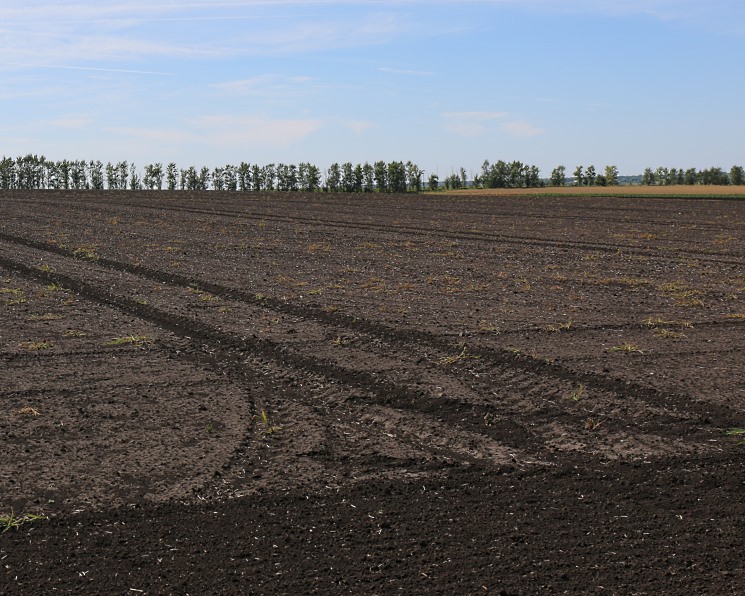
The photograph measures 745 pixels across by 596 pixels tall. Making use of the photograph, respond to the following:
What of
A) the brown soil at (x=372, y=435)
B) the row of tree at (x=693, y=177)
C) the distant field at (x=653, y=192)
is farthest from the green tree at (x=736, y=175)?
the brown soil at (x=372, y=435)

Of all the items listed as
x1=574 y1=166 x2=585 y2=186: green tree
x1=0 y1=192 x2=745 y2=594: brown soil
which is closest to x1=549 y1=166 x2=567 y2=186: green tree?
x1=574 y1=166 x2=585 y2=186: green tree

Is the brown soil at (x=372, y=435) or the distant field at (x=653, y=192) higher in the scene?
the distant field at (x=653, y=192)

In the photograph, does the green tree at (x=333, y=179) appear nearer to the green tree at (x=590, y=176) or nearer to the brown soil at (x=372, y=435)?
the green tree at (x=590, y=176)

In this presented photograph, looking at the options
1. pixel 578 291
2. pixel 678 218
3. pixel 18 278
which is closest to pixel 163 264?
pixel 18 278

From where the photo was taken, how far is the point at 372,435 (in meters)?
7.10

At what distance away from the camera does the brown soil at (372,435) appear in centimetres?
489

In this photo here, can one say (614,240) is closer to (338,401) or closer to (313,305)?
(313,305)

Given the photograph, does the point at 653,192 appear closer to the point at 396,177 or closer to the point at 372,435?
the point at 396,177

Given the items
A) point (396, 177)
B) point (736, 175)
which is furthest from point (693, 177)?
point (396, 177)

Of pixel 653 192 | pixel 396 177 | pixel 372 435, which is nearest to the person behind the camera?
pixel 372 435

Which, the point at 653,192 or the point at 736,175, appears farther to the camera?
the point at 736,175

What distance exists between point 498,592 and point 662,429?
3.19 meters

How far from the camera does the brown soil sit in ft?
16.0

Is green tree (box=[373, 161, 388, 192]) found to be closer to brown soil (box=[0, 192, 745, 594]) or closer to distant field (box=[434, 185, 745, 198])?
distant field (box=[434, 185, 745, 198])
